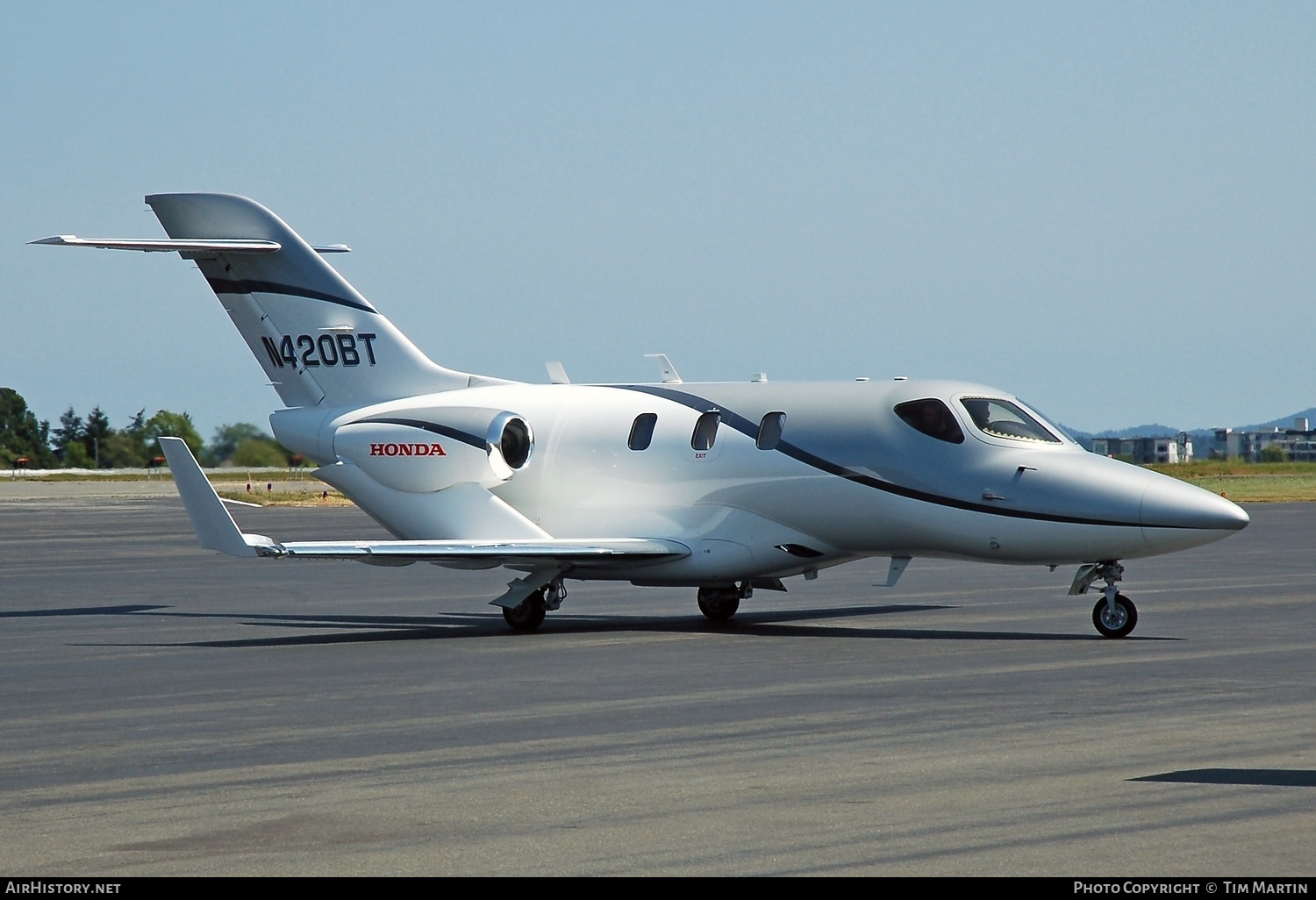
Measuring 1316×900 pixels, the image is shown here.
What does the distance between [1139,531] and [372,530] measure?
29788 mm

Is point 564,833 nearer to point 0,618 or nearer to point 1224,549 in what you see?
point 0,618

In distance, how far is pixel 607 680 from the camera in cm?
1573

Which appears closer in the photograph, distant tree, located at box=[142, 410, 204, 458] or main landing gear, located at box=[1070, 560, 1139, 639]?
main landing gear, located at box=[1070, 560, 1139, 639]

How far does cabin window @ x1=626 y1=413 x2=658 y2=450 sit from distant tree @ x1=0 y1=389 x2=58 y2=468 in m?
115

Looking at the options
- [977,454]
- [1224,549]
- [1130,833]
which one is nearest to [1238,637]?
[977,454]

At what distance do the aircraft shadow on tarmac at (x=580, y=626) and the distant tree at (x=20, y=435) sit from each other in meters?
113

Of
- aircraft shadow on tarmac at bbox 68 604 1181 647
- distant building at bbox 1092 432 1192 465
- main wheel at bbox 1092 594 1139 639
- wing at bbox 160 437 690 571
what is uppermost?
distant building at bbox 1092 432 1192 465

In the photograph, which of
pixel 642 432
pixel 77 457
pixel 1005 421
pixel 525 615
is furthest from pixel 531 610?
pixel 77 457

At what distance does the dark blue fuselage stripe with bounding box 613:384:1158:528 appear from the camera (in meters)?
19.3

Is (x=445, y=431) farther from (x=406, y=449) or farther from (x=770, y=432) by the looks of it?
(x=770, y=432)

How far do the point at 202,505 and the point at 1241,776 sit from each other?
41.6ft

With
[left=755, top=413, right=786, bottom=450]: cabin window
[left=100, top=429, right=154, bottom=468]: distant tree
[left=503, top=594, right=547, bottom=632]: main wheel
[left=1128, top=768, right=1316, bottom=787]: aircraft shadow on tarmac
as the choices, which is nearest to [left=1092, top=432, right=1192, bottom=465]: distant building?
[left=100, top=429, right=154, bottom=468]: distant tree

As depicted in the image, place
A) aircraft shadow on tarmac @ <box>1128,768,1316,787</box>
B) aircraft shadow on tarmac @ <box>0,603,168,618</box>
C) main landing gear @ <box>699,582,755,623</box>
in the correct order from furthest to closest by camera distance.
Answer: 1. aircraft shadow on tarmac @ <box>0,603,168,618</box>
2. main landing gear @ <box>699,582,755,623</box>
3. aircraft shadow on tarmac @ <box>1128,768,1316,787</box>

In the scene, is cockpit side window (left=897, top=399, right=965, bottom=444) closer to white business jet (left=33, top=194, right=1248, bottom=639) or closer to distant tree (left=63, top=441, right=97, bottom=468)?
white business jet (left=33, top=194, right=1248, bottom=639)
